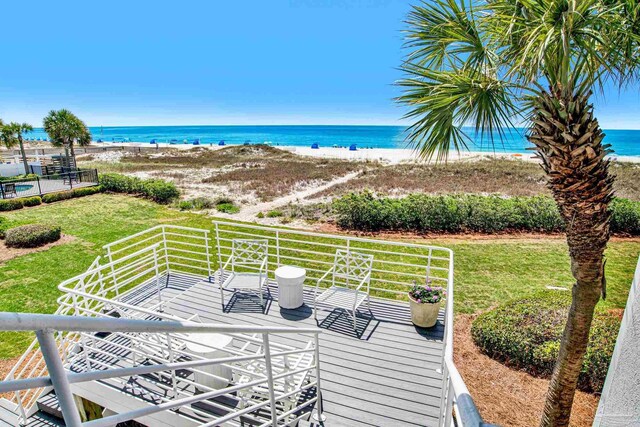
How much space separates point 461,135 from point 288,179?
2153 centimetres

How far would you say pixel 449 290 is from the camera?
3818 millimetres

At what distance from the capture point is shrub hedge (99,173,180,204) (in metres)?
18.4

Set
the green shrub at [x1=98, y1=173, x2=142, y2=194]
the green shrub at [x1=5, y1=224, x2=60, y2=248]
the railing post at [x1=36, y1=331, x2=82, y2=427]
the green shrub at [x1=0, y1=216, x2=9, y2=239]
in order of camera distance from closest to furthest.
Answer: the railing post at [x1=36, y1=331, x2=82, y2=427] → the green shrub at [x1=5, y1=224, x2=60, y2=248] → the green shrub at [x1=0, y1=216, x2=9, y2=239] → the green shrub at [x1=98, y1=173, x2=142, y2=194]

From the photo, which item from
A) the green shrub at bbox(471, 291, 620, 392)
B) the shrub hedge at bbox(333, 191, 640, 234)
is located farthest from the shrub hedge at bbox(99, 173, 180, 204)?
the green shrub at bbox(471, 291, 620, 392)

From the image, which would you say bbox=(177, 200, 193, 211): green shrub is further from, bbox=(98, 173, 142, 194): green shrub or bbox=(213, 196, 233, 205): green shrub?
bbox=(98, 173, 142, 194): green shrub

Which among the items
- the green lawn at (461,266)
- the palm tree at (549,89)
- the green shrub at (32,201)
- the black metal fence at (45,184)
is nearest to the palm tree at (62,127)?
the black metal fence at (45,184)

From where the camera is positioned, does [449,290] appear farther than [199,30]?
No

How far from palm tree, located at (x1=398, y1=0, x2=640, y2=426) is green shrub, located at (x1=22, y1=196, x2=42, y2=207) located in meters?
19.6

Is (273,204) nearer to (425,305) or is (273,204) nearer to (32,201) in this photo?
(32,201)

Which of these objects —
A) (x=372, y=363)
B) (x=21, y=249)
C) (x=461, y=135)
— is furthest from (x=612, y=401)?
(x=21, y=249)

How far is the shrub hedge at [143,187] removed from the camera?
18.4 m

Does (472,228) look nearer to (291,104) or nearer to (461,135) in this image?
(461,135)

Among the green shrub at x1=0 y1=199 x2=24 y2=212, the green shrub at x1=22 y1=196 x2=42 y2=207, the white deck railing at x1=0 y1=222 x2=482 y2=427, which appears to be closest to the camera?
the white deck railing at x1=0 y1=222 x2=482 y2=427

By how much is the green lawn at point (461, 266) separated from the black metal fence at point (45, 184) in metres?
2.98
